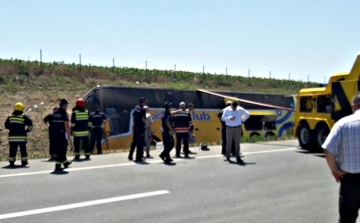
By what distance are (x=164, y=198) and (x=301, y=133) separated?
10.7 meters

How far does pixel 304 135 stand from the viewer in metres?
18.2

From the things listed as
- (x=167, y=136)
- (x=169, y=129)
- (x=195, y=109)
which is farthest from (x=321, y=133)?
(x=195, y=109)

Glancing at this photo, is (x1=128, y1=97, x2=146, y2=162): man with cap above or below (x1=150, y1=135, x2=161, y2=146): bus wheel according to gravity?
above

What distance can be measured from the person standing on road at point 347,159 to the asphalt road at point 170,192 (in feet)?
8.00

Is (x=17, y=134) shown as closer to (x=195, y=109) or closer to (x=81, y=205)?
(x=81, y=205)

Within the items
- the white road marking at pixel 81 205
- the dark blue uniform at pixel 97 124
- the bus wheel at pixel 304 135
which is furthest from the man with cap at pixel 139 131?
the bus wheel at pixel 304 135

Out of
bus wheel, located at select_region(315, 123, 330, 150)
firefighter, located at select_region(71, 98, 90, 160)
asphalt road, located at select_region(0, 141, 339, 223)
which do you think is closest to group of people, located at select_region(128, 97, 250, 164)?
asphalt road, located at select_region(0, 141, 339, 223)

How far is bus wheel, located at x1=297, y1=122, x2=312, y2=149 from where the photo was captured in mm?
17766

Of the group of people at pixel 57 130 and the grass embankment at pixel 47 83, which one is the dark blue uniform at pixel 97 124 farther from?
the grass embankment at pixel 47 83

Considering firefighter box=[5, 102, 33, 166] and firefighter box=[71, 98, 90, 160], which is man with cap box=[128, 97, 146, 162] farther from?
firefighter box=[5, 102, 33, 166]

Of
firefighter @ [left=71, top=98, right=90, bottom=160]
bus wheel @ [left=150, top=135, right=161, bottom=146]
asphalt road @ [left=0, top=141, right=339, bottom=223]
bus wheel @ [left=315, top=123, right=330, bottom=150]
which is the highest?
firefighter @ [left=71, top=98, right=90, bottom=160]

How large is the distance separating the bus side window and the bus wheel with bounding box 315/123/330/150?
1.02 meters

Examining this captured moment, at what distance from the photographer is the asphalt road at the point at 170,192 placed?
7.72 meters

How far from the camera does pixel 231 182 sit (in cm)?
1073
